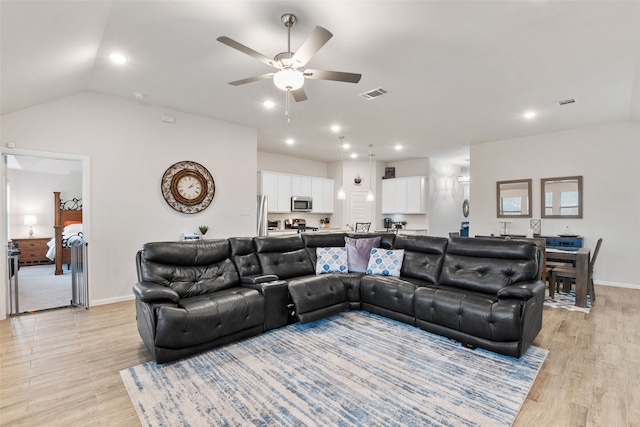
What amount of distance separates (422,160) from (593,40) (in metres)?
5.91

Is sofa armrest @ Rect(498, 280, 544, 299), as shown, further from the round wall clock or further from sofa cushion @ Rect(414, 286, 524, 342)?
the round wall clock

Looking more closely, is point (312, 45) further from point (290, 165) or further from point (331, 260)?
point (290, 165)

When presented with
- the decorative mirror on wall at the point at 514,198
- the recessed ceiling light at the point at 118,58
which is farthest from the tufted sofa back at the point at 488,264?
the recessed ceiling light at the point at 118,58

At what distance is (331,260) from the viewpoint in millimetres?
4145

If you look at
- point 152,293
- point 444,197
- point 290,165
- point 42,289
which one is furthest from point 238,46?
point 444,197

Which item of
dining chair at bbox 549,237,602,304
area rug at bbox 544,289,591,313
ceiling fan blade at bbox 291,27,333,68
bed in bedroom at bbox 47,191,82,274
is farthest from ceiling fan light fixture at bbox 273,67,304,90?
bed in bedroom at bbox 47,191,82,274

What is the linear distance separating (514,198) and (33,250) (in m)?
11.2

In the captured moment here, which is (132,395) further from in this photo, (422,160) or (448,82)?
(422,160)

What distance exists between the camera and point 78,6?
2309 millimetres

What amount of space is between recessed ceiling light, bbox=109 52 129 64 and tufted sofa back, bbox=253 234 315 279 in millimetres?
2471

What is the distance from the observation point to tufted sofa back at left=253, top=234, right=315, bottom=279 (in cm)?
378

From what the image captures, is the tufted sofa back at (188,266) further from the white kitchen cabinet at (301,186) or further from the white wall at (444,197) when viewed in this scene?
the white wall at (444,197)

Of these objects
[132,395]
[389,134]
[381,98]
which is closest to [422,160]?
[389,134]

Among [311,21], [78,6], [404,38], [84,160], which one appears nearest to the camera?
[78,6]
